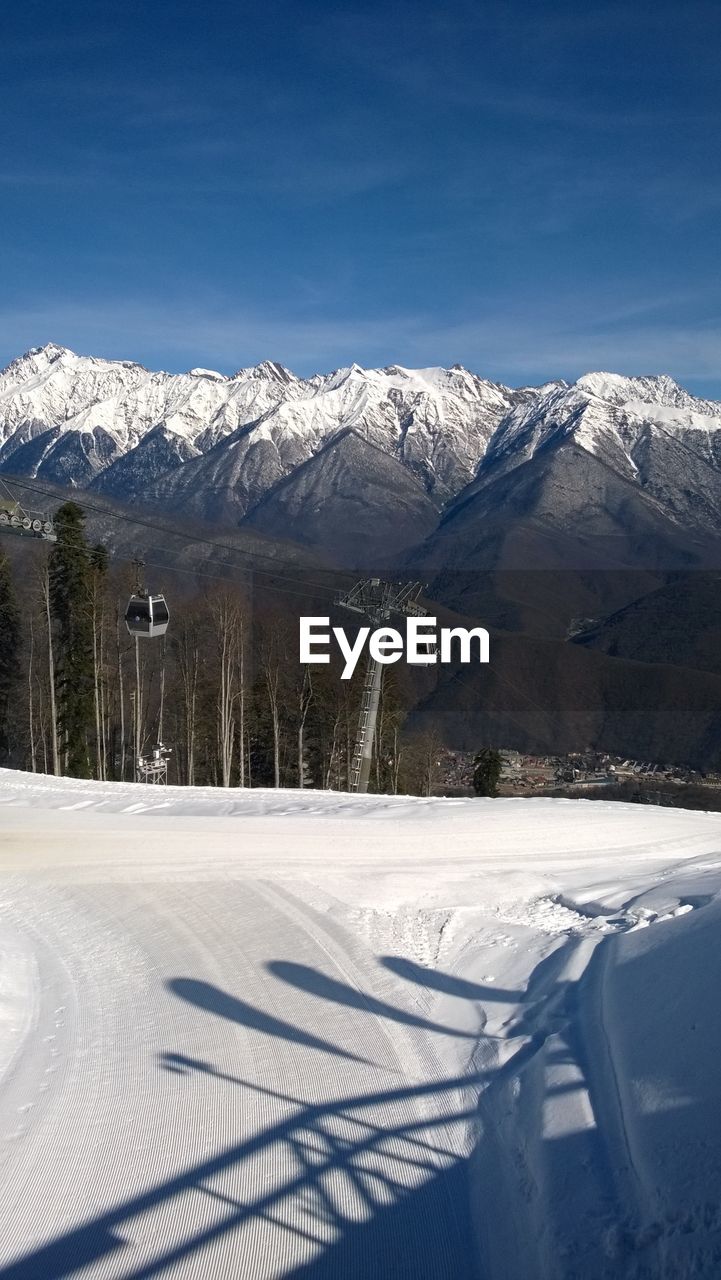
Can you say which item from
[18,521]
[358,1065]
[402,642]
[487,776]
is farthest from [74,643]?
[358,1065]

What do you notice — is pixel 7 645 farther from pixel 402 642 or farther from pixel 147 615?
pixel 147 615

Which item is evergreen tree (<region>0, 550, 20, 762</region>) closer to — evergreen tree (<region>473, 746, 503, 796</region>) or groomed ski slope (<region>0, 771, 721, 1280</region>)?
evergreen tree (<region>473, 746, 503, 796</region>)

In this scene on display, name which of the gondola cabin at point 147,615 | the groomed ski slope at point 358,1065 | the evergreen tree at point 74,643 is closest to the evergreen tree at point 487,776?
the evergreen tree at point 74,643

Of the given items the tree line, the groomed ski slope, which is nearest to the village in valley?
the tree line

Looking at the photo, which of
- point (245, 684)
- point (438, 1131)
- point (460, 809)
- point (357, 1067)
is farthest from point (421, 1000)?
point (245, 684)

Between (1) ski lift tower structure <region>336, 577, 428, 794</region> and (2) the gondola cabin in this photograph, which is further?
(1) ski lift tower structure <region>336, 577, 428, 794</region>

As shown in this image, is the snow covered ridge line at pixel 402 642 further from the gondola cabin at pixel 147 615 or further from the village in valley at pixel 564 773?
the village in valley at pixel 564 773

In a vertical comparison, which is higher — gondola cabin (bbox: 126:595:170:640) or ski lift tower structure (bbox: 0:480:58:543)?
ski lift tower structure (bbox: 0:480:58:543)
